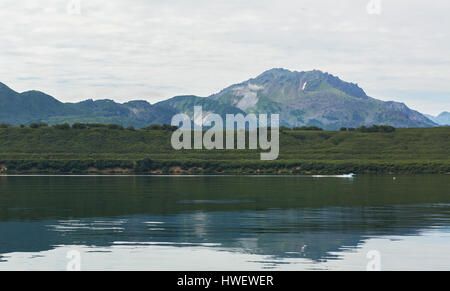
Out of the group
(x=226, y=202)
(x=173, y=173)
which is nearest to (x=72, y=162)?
(x=173, y=173)

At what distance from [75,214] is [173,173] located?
422 feet

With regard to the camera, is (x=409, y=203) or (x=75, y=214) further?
(x=409, y=203)

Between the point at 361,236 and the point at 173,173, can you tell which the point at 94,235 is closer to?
the point at 361,236

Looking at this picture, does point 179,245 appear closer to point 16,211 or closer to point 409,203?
point 16,211

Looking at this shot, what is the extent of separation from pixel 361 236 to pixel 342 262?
11191mm

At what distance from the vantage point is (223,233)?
47.0 m

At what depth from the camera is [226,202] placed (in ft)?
248

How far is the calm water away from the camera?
114ft

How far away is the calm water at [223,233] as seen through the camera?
1367 inches

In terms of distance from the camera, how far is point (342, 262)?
34.4 meters

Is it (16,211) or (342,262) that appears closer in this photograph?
(342,262)
